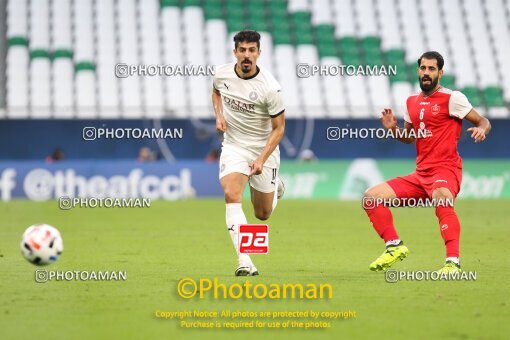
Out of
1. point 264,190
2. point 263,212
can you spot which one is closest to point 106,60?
point 263,212

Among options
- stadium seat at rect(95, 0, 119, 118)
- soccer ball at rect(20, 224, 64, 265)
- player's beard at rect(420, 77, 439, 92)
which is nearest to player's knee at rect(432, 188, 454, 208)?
player's beard at rect(420, 77, 439, 92)

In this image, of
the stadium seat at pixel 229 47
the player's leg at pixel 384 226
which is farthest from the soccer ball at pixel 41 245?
the stadium seat at pixel 229 47

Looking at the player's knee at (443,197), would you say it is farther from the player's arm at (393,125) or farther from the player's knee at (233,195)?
the player's knee at (233,195)

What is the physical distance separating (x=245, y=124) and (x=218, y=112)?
→ 31 centimetres

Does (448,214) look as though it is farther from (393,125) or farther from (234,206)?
(234,206)

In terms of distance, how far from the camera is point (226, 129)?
433 inches

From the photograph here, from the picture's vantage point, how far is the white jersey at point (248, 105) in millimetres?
10680

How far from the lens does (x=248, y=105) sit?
35.5 feet

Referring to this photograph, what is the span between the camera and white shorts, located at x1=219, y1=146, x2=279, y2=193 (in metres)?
10.7

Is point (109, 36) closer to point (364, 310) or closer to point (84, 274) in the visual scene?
point (84, 274)

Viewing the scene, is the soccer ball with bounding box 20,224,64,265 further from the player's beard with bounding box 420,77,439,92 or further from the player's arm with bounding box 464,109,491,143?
the player's arm with bounding box 464,109,491,143

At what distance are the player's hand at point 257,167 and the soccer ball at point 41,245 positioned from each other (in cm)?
208

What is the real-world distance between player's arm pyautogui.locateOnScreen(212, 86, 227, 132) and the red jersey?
6.52 feet

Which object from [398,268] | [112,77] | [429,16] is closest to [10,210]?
[112,77]
